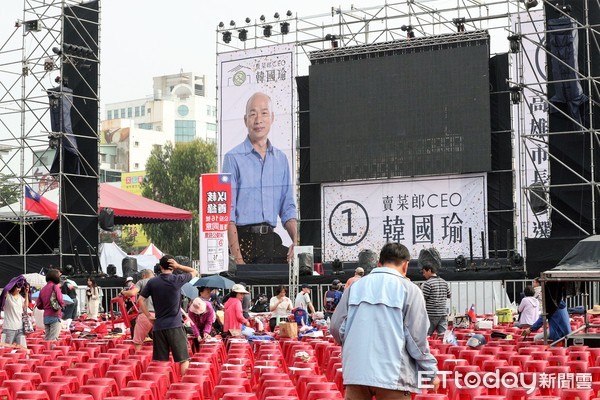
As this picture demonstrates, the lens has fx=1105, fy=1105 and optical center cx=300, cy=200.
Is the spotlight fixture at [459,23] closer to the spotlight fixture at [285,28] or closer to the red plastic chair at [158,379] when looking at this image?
the spotlight fixture at [285,28]

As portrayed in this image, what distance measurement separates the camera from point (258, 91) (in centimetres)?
2856

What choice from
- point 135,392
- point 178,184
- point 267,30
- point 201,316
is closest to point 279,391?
point 135,392

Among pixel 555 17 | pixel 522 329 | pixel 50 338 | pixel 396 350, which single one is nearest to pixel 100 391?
pixel 396 350

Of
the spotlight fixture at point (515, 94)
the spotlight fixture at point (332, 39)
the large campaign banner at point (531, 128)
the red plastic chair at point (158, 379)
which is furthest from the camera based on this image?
the spotlight fixture at point (332, 39)

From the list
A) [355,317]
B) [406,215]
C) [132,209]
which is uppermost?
[132,209]

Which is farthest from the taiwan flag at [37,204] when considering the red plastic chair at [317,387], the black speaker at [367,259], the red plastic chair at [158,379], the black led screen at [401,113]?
the red plastic chair at [317,387]

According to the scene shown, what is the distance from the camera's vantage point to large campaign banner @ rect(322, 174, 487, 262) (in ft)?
80.7

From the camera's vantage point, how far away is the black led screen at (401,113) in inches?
952

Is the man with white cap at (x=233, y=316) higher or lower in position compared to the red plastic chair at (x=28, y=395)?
higher

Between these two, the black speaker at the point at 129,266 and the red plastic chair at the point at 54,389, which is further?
the black speaker at the point at 129,266

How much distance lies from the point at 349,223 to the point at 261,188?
8.93ft

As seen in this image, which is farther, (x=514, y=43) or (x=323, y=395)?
(x=514, y=43)

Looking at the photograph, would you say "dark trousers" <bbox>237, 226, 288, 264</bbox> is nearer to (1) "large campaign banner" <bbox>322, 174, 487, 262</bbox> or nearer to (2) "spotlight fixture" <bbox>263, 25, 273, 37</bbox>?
(1) "large campaign banner" <bbox>322, 174, 487, 262</bbox>

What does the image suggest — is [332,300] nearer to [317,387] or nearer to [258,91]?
[317,387]
